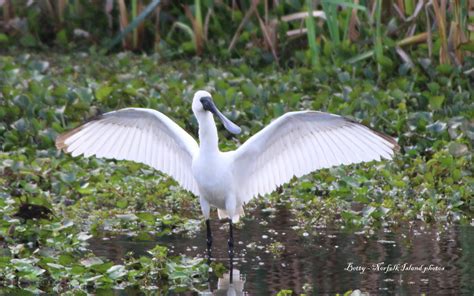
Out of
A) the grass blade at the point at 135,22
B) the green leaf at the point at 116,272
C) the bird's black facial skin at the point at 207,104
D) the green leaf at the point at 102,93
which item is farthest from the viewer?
the grass blade at the point at 135,22

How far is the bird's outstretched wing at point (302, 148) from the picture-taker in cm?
707

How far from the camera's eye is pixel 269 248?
282 inches

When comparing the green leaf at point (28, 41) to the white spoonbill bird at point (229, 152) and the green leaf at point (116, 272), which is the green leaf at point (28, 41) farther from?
the green leaf at point (116, 272)

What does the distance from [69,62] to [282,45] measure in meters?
2.24

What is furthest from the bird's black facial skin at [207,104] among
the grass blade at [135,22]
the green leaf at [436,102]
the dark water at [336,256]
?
the grass blade at [135,22]

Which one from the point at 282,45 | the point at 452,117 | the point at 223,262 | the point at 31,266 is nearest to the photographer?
the point at 31,266

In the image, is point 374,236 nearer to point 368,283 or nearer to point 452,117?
point 368,283

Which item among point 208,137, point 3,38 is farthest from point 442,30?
point 3,38

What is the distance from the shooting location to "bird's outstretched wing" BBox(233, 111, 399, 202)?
7070mm

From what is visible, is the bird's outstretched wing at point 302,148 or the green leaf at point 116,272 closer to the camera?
the green leaf at point 116,272

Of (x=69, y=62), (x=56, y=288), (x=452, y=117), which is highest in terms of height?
(x=69, y=62)

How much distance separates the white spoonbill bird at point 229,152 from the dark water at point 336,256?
230mm

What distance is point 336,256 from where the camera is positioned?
6977 mm

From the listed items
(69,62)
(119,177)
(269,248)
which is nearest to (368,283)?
(269,248)
